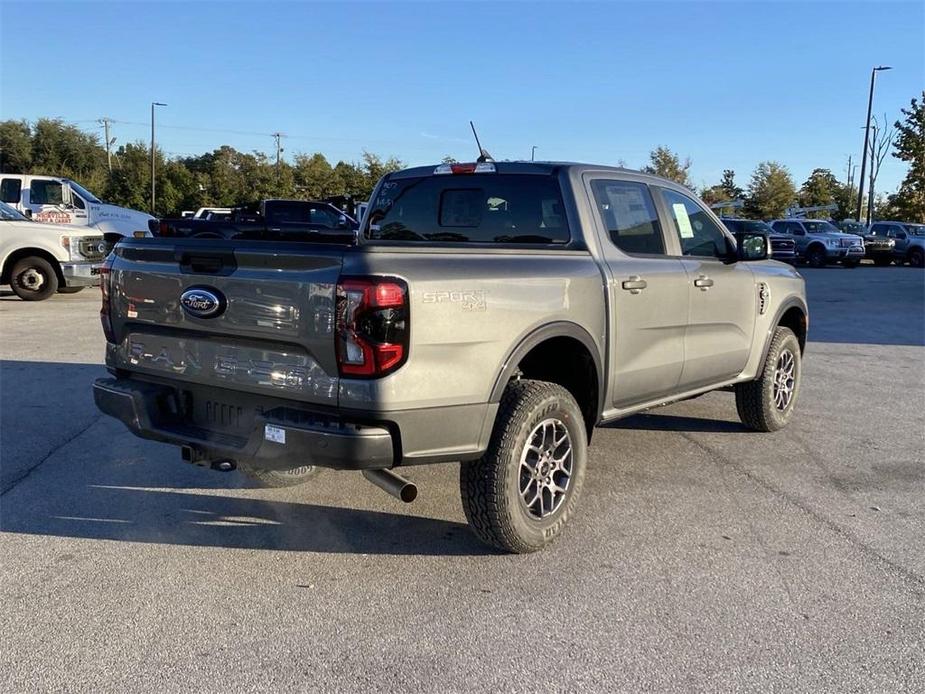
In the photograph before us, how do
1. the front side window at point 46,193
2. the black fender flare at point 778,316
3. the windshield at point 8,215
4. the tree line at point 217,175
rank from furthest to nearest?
the tree line at point 217,175
the front side window at point 46,193
the windshield at point 8,215
the black fender flare at point 778,316

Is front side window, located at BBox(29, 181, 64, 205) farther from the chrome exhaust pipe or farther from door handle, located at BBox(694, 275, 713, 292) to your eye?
the chrome exhaust pipe

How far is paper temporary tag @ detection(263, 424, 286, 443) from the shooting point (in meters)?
3.41

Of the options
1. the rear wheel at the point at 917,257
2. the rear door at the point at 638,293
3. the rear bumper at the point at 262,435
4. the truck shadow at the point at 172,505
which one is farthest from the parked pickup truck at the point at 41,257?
the rear wheel at the point at 917,257

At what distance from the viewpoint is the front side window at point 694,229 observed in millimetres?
5320

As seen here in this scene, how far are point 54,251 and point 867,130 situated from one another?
40.0m

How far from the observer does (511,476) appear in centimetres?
381

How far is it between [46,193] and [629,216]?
1633cm

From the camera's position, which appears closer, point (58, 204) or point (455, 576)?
point (455, 576)

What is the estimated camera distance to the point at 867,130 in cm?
4125

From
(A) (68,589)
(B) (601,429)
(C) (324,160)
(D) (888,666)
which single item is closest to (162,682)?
(A) (68,589)

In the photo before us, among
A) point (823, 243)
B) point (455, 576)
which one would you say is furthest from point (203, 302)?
point (823, 243)

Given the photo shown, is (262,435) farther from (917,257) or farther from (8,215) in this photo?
(917,257)

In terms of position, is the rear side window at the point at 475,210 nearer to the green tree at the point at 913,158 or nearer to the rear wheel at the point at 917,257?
the rear wheel at the point at 917,257

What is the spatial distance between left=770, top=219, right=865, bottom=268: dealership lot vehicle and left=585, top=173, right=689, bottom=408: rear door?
28856 millimetres
